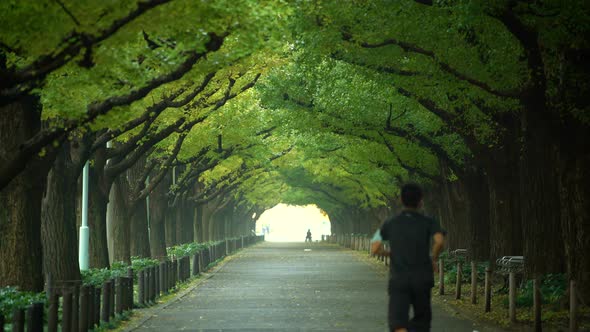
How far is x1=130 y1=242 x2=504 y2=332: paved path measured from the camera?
17.8 meters

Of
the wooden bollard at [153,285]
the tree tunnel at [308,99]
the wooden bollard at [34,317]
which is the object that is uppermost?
the tree tunnel at [308,99]

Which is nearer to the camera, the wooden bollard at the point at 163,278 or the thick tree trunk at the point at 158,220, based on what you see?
the wooden bollard at the point at 163,278

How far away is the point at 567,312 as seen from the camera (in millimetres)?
17172

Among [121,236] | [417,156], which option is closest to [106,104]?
[121,236]

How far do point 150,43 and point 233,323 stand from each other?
5.39 m

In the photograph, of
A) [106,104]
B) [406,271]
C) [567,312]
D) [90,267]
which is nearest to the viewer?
[406,271]

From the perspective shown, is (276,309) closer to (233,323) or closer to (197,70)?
(233,323)

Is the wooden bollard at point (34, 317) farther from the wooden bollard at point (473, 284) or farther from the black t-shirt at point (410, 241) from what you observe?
the wooden bollard at point (473, 284)

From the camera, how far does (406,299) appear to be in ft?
32.3

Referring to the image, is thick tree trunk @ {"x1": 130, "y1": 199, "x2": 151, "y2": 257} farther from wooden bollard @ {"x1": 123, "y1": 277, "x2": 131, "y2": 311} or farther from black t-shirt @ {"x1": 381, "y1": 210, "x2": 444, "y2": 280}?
black t-shirt @ {"x1": 381, "y1": 210, "x2": 444, "y2": 280}

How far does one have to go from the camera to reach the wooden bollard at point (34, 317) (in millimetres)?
12016

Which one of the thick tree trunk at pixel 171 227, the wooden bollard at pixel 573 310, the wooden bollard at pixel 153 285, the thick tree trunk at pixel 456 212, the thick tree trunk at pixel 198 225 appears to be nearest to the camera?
the wooden bollard at pixel 573 310

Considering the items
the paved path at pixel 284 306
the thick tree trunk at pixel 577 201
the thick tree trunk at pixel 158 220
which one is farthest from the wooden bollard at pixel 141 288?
the thick tree trunk at pixel 158 220

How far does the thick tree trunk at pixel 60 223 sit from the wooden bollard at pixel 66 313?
23.7ft
